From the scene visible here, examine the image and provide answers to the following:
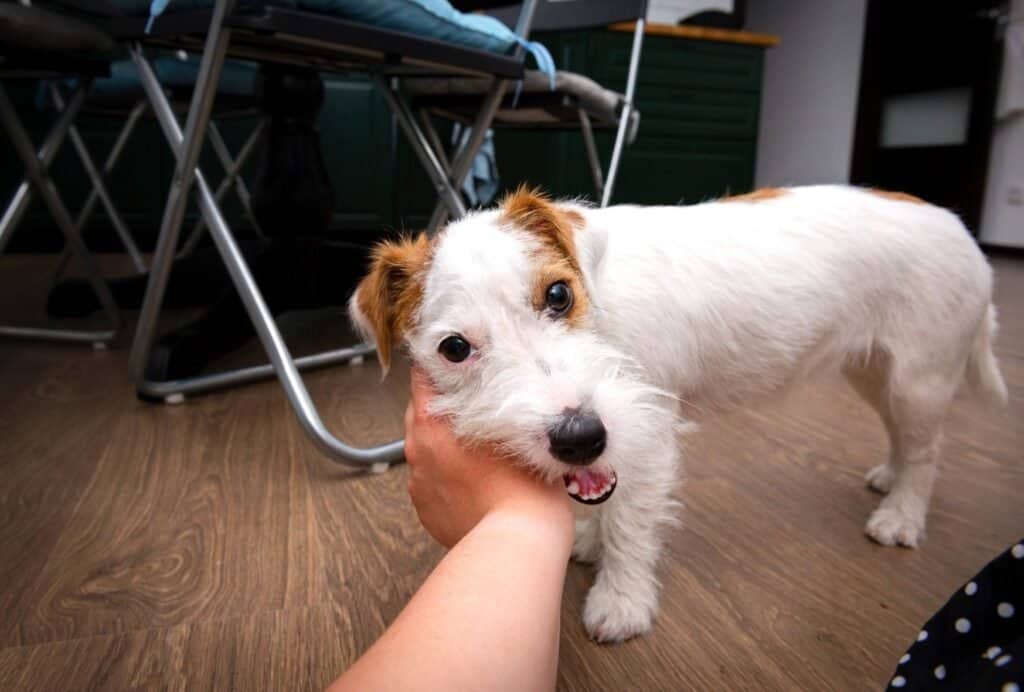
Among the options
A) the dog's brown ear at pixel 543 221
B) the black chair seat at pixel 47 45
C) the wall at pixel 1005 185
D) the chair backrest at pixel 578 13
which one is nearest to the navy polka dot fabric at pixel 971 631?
the dog's brown ear at pixel 543 221

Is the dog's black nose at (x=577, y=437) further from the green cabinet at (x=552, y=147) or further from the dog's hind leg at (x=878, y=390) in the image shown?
the green cabinet at (x=552, y=147)

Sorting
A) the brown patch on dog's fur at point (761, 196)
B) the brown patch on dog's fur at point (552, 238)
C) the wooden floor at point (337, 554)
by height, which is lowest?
the wooden floor at point (337, 554)

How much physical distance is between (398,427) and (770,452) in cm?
81

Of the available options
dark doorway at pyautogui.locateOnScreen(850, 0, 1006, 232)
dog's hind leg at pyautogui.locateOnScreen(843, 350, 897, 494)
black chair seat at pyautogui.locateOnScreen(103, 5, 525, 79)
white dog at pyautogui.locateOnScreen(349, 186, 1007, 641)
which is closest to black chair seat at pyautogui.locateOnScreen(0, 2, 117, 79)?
black chair seat at pyautogui.locateOnScreen(103, 5, 525, 79)

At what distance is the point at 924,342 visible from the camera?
107 cm

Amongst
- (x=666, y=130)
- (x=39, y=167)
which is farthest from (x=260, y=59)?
(x=666, y=130)

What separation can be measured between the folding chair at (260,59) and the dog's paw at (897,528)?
2.76 feet

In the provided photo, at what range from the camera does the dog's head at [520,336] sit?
2.05 ft

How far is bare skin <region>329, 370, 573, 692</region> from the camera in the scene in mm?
424

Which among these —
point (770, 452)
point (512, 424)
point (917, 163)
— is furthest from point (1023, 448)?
point (917, 163)

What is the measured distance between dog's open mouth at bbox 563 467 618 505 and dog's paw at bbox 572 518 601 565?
363 millimetres

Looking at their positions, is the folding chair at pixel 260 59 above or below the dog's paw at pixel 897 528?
above

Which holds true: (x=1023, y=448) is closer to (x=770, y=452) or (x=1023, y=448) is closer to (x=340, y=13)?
(x=770, y=452)

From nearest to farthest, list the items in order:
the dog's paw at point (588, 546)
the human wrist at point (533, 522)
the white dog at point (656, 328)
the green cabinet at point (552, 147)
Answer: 1. the human wrist at point (533, 522)
2. the white dog at point (656, 328)
3. the dog's paw at point (588, 546)
4. the green cabinet at point (552, 147)
